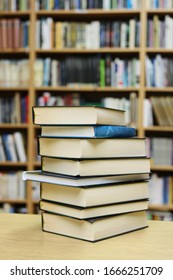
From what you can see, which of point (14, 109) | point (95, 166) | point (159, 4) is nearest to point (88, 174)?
point (95, 166)

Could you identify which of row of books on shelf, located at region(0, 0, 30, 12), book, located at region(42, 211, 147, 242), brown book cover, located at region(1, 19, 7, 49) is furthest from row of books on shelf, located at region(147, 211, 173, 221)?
book, located at region(42, 211, 147, 242)

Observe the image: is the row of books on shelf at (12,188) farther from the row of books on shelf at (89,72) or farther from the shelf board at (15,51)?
the shelf board at (15,51)

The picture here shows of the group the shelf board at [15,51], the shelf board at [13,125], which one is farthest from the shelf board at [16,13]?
the shelf board at [13,125]

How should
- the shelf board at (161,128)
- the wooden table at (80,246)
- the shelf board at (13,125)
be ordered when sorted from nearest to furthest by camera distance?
the wooden table at (80,246) → the shelf board at (161,128) → the shelf board at (13,125)

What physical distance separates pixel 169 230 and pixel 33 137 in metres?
2.11

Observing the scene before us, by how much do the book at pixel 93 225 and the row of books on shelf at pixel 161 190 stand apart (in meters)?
1.96

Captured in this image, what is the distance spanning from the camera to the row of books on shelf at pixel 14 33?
9.27 ft

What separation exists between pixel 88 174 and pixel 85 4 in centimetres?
238

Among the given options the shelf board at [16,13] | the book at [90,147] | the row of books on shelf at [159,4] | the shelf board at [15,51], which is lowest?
the book at [90,147]

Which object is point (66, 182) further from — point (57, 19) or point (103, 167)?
point (57, 19)

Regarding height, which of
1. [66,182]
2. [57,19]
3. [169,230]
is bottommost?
[169,230]

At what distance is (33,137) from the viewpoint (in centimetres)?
280
